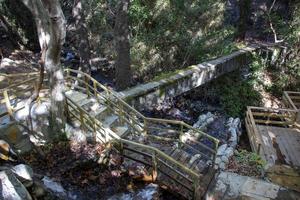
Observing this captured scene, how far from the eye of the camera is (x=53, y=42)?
6.76 metres

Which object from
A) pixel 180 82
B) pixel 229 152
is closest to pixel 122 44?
pixel 180 82

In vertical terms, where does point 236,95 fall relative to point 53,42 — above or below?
below

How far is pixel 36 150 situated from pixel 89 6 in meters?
13.1

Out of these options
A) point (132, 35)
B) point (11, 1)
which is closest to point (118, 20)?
point (132, 35)

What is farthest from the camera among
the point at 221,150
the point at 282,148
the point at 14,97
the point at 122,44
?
the point at 122,44

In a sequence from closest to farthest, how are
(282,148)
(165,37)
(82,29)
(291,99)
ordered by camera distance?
(282,148)
(82,29)
(291,99)
(165,37)

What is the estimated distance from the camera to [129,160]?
7859 mm

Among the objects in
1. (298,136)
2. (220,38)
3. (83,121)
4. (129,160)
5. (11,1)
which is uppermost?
(11,1)

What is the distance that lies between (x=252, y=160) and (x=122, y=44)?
665 cm

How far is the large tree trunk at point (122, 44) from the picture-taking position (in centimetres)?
1241

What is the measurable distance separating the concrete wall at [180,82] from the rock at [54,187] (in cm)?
414

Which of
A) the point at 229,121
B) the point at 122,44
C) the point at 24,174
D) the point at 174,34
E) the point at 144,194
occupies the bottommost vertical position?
the point at 229,121

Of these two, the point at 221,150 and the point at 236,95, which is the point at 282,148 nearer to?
the point at 221,150

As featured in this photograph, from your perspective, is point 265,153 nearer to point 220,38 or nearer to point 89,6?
point 220,38
